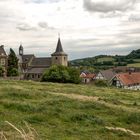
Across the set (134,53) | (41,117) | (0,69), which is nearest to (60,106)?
(41,117)

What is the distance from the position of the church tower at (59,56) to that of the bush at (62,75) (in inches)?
1505

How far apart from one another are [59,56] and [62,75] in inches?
1618

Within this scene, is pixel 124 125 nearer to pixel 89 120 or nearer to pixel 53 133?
pixel 89 120

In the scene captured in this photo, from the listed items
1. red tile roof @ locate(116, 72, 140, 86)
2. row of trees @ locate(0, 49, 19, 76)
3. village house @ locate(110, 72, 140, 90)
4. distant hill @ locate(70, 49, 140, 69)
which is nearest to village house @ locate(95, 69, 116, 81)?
village house @ locate(110, 72, 140, 90)

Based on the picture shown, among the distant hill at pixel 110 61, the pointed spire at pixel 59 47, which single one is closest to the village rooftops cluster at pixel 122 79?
the pointed spire at pixel 59 47

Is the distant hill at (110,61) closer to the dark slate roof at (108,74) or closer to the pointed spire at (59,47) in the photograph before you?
the pointed spire at (59,47)

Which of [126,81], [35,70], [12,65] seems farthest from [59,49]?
[126,81]

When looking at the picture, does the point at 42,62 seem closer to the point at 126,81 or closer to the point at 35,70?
the point at 35,70

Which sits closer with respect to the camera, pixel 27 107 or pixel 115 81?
pixel 27 107

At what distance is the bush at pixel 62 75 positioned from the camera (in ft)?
230

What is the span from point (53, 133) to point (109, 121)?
13.8 ft

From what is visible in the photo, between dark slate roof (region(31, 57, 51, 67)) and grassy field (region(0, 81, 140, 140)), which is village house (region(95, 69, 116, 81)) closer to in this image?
dark slate roof (region(31, 57, 51, 67))

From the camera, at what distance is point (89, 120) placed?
1634 centimetres

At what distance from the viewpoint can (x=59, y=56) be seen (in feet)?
364
